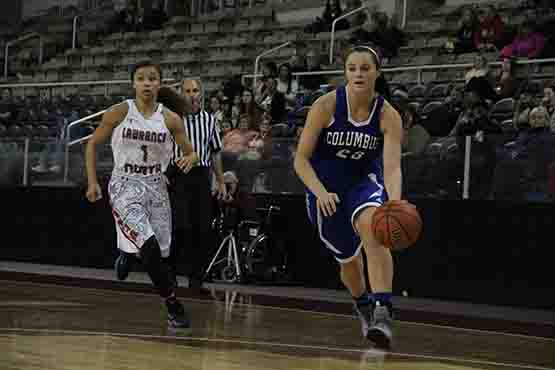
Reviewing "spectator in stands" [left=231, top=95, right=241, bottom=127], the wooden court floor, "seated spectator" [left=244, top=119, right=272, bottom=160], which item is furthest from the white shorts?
"spectator in stands" [left=231, top=95, right=241, bottom=127]

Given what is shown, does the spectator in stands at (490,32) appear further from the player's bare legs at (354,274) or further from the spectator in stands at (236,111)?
the player's bare legs at (354,274)

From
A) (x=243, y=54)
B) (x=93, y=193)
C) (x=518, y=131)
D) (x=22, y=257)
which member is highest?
(x=243, y=54)

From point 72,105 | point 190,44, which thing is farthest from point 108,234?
point 190,44

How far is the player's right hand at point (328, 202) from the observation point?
5.81m

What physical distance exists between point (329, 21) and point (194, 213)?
758 cm

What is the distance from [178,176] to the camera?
9695 millimetres

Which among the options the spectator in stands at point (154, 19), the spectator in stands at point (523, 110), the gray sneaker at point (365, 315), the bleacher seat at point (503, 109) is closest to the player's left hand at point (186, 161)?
the gray sneaker at point (365, 315)

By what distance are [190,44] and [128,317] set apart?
487 inches

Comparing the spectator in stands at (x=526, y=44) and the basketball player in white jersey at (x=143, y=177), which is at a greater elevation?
the spectator in stands at (x=526, y=44)

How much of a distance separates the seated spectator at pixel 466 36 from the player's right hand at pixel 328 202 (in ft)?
26.7

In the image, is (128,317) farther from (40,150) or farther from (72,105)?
(72,105)

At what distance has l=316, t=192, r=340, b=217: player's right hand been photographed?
5809 millimetres

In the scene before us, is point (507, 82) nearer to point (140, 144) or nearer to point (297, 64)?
point (297, 64)

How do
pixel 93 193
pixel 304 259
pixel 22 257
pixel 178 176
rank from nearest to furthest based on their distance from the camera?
1. pixel 93 193
2. pixel 178 176
3. pixel 304 259
4. pixel 22 257
